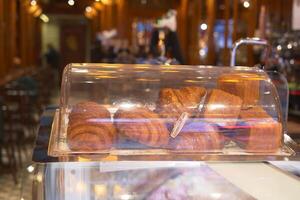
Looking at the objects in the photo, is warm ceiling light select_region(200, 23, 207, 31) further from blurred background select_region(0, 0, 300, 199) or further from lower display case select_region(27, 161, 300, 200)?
lower display case select_region(27, 161, 300, 200)

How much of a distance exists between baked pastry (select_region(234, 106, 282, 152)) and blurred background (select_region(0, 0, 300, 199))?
551 millimetres

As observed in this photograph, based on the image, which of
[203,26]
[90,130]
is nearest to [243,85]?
[90,130]

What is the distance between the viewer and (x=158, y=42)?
5191mm

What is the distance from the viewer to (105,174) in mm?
1301

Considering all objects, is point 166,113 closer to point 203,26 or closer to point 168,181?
point 168,181

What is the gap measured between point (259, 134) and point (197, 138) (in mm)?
190

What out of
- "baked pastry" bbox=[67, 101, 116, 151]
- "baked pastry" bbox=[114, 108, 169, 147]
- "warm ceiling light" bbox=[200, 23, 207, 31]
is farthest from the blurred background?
"baked pastry" bbox=[67, 101, 116, 151]

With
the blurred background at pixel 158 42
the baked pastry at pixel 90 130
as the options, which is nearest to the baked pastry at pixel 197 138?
the baked pastry at pixel 90 130

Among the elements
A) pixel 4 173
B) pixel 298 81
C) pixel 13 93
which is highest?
pixel 298 81

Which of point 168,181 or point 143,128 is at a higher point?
point 143,128

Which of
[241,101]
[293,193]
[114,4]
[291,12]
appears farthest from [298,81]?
[114,4]

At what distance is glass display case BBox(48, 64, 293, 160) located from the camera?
1404mm

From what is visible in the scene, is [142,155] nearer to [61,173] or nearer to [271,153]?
[61,173]

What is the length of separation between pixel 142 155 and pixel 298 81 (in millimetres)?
2589
